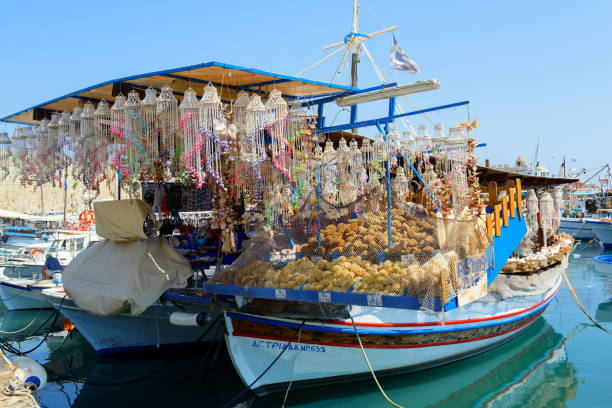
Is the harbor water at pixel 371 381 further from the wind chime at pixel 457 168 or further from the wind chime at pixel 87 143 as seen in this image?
the wind chime at pixel 87 143

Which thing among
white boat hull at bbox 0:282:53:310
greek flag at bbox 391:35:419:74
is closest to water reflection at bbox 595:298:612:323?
greek flag at bbox 391:35:419:74

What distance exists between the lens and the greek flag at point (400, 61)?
7.23 meters

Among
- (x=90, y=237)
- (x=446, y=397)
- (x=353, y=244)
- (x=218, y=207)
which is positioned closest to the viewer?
(x=353, y=244)

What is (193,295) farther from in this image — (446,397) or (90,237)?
(90,237)

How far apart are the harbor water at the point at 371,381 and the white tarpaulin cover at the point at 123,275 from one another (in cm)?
144

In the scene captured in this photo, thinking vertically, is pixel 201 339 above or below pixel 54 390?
above

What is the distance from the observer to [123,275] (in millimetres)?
7273

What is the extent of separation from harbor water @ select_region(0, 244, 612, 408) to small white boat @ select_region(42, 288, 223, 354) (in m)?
0.24

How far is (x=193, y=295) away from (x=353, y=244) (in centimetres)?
297

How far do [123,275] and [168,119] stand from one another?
2.58 meters

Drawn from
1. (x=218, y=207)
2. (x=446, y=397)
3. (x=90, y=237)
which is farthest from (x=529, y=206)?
(x=90, y=237)

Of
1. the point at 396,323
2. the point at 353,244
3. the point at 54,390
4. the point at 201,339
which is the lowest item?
the point at 54,390

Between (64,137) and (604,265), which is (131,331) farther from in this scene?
(604,265)

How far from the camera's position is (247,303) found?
6.50 m
